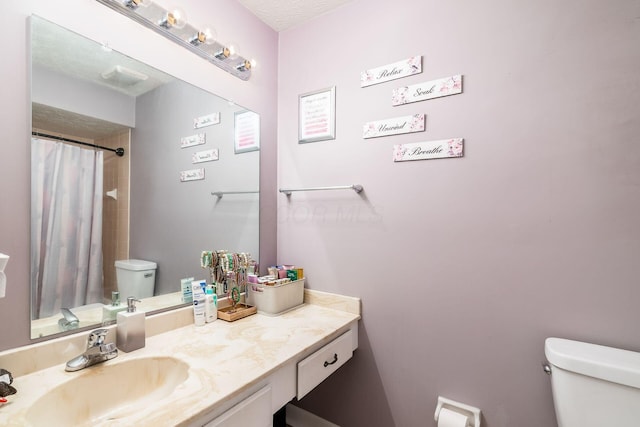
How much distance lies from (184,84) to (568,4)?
1563mm

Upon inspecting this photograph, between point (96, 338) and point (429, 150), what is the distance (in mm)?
1460

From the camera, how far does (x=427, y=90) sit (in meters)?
1.35

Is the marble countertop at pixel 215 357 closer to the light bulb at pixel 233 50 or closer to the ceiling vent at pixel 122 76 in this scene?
the ceiling vent at pixel 122 76

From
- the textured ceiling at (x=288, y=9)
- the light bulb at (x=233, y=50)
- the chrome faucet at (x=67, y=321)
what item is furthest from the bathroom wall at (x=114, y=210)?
the textured ceiling at (x=288, y=9)

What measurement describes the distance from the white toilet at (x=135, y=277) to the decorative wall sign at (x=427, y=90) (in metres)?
1.33

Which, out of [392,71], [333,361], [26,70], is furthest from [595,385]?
[26,70]

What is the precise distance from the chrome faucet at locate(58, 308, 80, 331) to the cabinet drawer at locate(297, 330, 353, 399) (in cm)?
79

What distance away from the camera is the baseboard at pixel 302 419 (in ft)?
5.49

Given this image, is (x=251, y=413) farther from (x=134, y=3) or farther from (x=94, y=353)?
(x=134, y=3)

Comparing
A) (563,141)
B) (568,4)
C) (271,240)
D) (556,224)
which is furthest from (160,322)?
(568,4)

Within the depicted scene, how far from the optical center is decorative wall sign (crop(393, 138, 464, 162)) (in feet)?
4.21

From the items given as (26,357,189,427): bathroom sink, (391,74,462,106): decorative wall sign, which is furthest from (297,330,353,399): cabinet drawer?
(391,74,462,106): decorative wall sign

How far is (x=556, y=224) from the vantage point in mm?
1104

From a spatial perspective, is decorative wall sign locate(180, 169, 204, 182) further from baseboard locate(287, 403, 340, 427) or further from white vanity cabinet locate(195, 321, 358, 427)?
baseboard locate(287, 403, 340, 427)
